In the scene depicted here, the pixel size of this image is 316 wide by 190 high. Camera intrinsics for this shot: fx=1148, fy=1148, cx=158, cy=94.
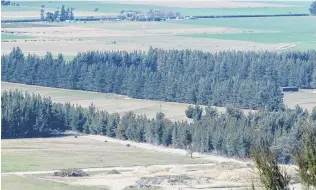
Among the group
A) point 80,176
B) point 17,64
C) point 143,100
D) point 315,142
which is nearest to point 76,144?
point 80,176

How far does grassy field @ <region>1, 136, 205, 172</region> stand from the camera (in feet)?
186

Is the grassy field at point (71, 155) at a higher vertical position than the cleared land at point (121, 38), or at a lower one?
higher

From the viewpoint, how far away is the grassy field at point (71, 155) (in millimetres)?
56688

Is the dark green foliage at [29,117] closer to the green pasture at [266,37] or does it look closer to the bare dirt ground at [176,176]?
the bare dirt ground at [176,176]

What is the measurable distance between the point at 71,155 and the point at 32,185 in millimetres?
12873

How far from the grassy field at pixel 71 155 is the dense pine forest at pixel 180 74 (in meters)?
23.4

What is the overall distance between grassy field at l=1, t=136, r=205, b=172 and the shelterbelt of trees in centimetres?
257

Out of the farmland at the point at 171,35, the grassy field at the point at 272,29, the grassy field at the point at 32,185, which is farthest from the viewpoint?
the grassy field at the point at 272,29

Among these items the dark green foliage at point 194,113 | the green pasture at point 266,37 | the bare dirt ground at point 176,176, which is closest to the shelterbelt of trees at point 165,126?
the dark green foliage at point 194,113

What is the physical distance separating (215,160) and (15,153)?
10.6 metres

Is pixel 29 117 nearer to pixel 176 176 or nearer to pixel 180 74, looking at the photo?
pixel 176 176

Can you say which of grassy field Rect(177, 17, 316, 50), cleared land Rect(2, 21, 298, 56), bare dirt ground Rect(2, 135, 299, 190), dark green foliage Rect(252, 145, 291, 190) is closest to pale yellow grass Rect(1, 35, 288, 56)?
cleared land Rect(2, 21, 298, 56)

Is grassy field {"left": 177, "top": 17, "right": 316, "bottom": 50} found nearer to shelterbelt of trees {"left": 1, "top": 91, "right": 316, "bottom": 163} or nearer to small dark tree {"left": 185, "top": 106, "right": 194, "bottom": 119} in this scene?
small dark tree {"left": 185, "top": 106, "right": 194, "bottom": 119}

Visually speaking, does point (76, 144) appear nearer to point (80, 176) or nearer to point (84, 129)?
point (84, 129)
